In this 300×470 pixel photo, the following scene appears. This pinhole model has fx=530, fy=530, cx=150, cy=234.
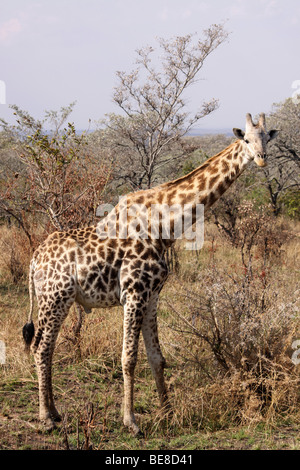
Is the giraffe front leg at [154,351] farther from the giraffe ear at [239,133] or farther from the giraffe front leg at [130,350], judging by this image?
the giraffe ear at [239,133]

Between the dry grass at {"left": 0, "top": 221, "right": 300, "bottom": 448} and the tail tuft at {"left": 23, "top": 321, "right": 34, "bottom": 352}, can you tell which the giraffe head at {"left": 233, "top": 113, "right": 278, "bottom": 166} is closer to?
the dry grass at {"left": 0, "top": 221, "right": 300, "bottom": 448}

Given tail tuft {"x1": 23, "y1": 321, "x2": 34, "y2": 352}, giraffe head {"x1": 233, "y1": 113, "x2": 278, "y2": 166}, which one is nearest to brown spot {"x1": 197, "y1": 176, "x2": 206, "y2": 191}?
giraffe head {"x1": 233, "y1": 113, "x2": 278, "y2": 166}

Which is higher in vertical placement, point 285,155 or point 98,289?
point 285,155

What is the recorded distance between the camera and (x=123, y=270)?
189 inches

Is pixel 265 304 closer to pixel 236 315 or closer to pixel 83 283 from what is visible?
pixel 236 315

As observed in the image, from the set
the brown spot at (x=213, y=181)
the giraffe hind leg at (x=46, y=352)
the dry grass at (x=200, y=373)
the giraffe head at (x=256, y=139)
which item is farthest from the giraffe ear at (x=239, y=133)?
the giraffe hind leg at (x=46, y=352)

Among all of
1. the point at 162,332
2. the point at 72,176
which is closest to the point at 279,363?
the point at 162,332

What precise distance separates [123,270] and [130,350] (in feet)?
2.42

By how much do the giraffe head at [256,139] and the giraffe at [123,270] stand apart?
5 centimetres

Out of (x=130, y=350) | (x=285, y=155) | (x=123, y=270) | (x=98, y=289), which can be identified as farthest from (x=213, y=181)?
(x=285, y=155)

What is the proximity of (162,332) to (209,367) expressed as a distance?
1139 millimetres

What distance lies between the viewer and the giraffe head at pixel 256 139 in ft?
14.6

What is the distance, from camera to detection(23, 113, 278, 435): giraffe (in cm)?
479

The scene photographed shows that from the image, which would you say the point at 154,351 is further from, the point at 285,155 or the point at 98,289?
the point at 285,155
